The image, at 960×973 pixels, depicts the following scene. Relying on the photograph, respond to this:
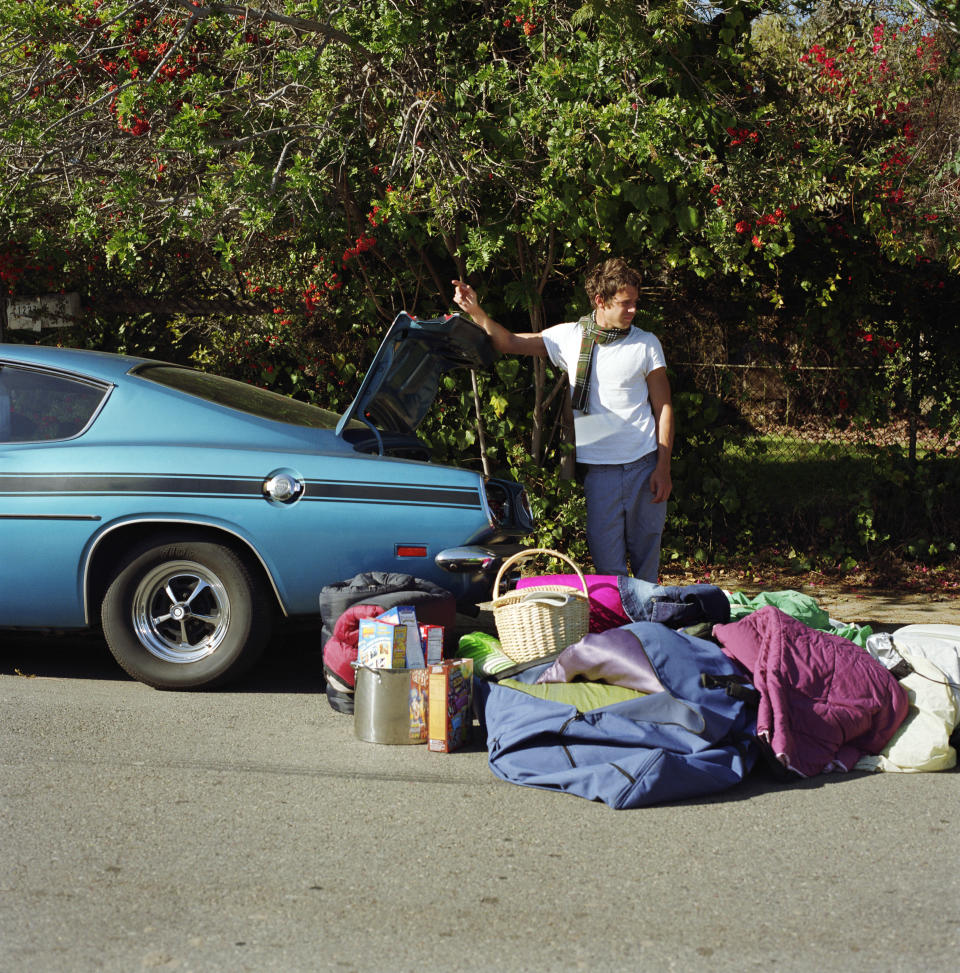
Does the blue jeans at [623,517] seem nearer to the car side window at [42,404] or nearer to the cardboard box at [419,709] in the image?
the cardboard box at [419,709]

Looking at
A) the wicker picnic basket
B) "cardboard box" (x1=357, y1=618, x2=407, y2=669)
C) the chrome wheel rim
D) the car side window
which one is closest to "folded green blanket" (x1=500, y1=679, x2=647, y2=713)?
the wicker picnic basket

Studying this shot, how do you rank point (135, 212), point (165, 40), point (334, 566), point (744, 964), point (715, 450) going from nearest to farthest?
point (744, 964) < point (334, 566) < point (135, 212) < point (165, 40) < point (715, 450)

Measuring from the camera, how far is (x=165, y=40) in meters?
6.92

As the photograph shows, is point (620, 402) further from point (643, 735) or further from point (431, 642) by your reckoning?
point (643, 735)

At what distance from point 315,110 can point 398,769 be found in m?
4.04

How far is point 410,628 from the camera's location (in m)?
4.54

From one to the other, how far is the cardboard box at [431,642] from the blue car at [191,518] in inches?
18.2

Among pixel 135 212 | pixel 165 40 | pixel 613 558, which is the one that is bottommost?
pixel 613 558

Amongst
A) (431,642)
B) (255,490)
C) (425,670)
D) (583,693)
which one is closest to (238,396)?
(255,490)

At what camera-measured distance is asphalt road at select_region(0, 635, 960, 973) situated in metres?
2.82

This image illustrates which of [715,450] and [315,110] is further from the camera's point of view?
[715,450]

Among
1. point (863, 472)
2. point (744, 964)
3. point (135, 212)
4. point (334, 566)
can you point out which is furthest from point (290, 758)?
point (863, 472)

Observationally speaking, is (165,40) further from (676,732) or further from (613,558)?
(676,732)

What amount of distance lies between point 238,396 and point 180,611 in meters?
1.18
